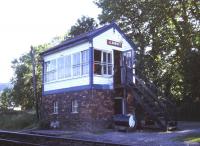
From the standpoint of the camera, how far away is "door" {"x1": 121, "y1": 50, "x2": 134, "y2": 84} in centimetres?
2430

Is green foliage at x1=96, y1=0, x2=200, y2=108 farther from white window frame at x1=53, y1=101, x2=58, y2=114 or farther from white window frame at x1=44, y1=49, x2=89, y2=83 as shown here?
white window frame at x1=53, y1=101, x2=58, y2=114

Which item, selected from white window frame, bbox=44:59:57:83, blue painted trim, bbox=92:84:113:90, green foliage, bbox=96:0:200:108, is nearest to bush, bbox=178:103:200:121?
green foliage, bbox=96:0:200:108

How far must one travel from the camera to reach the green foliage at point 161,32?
108 ft

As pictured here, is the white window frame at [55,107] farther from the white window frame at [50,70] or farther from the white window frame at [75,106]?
the white window frame at [75,106]

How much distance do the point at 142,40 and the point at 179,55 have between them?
4167 mm

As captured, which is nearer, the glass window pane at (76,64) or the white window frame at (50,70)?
the glass window pane at (76,64)

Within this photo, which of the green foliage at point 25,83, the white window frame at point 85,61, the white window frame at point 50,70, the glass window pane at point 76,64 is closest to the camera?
the white window frame at point 85,61

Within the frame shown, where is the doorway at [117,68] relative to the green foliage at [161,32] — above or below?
below

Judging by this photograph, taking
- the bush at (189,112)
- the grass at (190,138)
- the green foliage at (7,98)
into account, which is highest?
the green foliage at (7,98)

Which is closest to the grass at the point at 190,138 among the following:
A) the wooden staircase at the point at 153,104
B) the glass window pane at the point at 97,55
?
the wooden staircase at the point at 153,104

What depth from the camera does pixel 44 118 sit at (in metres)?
28.3

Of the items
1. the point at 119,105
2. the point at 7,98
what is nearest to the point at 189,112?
the point at 119,105

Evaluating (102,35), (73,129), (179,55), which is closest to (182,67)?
(179,55)

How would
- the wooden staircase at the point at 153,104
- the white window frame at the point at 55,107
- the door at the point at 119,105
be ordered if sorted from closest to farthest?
the wooden staircase at the point at 153,104 < the door at the point at 119,105 < the white window frame at the point at 55,107
